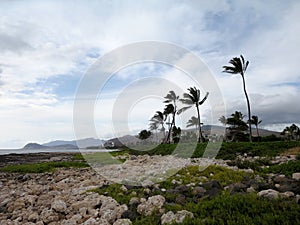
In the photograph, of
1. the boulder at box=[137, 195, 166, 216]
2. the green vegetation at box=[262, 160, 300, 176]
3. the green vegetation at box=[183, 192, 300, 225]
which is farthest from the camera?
the green vegetation at box=[262, 160, 300, 176]

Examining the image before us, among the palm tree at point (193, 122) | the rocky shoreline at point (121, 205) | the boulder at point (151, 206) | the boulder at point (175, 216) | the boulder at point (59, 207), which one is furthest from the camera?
the palm tree at point (193, 122)

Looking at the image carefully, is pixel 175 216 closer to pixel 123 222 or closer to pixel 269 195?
pixel 123 222

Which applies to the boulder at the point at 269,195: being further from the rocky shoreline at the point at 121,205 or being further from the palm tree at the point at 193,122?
the palm tree at the point at 193,122

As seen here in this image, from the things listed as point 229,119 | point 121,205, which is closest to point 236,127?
point 229,119

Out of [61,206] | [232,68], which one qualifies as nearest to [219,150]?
[232,68]

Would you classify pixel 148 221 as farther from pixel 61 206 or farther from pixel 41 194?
pixel 41 194

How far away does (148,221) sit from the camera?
6656 millimetres

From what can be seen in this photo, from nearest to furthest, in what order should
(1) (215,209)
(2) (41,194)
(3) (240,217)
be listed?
(3) (240,217)
(1) (215,209)
(2) (41,194)

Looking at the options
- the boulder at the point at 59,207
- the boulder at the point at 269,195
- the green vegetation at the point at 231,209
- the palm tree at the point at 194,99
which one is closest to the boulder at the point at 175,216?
the green vegetation at the point at 231,209

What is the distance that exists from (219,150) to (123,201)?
17.6 meters

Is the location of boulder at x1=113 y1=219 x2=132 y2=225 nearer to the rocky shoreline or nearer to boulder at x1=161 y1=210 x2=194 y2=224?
the rocky shoreline

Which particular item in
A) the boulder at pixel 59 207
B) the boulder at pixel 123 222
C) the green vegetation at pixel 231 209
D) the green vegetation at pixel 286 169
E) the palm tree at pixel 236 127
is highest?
the palm tree at pixel 236 127

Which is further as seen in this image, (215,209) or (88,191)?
(88,191)

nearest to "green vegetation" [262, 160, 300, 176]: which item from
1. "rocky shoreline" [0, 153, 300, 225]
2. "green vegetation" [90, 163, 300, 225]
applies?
"rocky shoreline" [0, 153, 300, 225]
